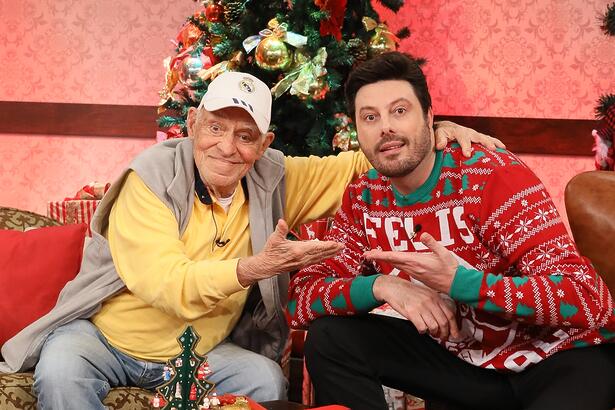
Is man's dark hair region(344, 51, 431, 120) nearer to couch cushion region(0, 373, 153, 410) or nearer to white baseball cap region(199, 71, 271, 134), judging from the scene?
white baseball cap region(199, 71, 271, 134)

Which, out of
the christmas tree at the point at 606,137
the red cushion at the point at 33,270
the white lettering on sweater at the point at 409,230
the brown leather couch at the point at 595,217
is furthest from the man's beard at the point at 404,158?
the christmas tree at the point at 606,137

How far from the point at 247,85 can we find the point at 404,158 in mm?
510

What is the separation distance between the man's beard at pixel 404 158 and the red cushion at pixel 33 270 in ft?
3.51

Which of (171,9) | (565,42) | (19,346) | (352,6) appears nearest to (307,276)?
(19,346)

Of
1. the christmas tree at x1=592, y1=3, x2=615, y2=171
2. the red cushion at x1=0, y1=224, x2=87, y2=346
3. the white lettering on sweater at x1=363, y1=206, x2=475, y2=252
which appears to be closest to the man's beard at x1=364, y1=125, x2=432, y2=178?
the white lettering on sweater at x1=363, y1=206, x2=475, y2=252

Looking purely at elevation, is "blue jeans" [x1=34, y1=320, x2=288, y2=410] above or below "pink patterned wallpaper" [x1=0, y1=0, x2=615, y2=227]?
below

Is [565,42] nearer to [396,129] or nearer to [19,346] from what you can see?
[396,129]

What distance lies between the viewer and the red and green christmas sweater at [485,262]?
192 centimetres

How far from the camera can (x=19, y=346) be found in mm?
2309

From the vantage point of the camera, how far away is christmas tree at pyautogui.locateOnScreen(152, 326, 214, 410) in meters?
1.57

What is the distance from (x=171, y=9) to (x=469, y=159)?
313 centimetres

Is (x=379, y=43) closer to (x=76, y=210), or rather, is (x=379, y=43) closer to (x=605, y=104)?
(x=605, y=104)

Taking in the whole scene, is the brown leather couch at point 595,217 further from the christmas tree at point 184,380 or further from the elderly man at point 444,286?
the christmas tree at point 184,380

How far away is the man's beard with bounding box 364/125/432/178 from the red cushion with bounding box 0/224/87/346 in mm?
1070
